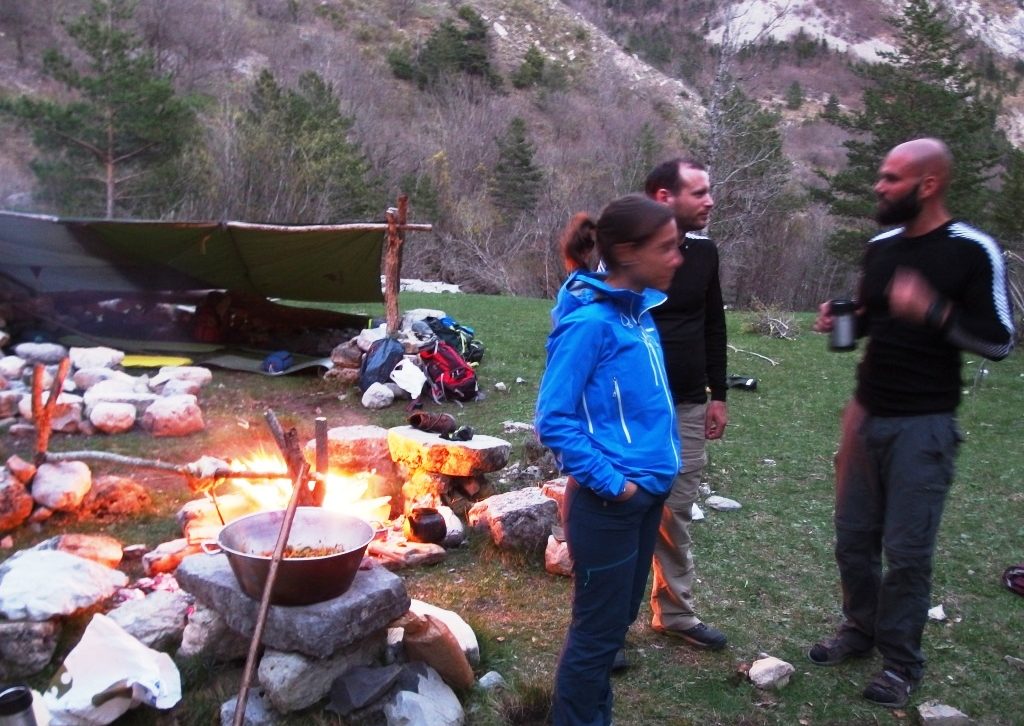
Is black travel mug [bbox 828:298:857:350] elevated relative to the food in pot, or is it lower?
elevated

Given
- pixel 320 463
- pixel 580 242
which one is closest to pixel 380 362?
pixel 320 463

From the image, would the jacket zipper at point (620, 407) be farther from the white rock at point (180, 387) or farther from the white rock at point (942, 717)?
the white rock at point (180, 387)

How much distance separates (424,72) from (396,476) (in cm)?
3876

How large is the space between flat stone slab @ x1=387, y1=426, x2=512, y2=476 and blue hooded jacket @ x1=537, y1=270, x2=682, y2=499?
2.49 meters

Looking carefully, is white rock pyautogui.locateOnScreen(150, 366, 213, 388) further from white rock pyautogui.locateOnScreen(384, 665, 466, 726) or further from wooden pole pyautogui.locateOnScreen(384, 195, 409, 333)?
white rock pyautogui.locateOnScreen(384, 665, 466, 726)

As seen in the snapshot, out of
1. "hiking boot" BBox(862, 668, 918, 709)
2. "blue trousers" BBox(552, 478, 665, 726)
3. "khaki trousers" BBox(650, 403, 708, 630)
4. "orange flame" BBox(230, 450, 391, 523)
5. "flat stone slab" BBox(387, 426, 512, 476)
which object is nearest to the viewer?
"blue trousers" BBox(552, 478, 665, 726)

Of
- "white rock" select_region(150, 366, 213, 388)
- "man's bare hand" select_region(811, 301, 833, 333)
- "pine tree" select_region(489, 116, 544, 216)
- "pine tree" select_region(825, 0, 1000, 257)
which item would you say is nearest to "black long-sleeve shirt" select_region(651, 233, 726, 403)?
"man's bare hand" select_region(811, 301, 833, 333)

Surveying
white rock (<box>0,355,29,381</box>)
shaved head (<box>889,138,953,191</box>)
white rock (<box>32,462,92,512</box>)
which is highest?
shaved head (<box>889,138,953,191</box>)

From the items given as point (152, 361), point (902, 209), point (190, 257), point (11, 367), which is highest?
point (902, 209)

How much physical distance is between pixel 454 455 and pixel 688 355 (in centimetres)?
203

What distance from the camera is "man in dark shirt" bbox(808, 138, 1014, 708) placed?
2520 mm

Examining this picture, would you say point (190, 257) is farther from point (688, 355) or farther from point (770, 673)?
point (770, 673)

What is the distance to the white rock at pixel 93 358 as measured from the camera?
8.26m

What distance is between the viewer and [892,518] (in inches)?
107
